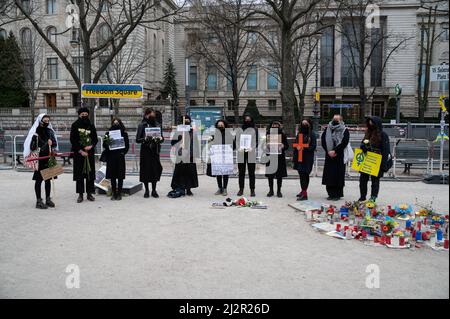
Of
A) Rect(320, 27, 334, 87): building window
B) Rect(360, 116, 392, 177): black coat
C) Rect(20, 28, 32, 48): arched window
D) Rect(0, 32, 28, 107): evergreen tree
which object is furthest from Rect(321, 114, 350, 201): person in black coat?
Rect(320, 27, 334, 87): building window

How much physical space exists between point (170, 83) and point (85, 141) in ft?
172

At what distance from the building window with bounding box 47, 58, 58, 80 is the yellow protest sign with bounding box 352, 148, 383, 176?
179ft

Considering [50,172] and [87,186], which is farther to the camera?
[87,186]

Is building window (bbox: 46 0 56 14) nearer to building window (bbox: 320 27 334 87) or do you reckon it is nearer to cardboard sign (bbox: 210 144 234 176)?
building window (bbox: 320 27 334 87)

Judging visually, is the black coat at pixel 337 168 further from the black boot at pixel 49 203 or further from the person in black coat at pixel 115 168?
the black boot at pixel 49 203

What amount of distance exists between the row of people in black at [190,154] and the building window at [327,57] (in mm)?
44025

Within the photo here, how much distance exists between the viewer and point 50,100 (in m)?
59.4

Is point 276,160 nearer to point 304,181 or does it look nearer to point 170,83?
point 304,181

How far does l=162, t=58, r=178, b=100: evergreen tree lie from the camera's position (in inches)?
2426

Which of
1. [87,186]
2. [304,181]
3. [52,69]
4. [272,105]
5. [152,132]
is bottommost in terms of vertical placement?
[87,186]

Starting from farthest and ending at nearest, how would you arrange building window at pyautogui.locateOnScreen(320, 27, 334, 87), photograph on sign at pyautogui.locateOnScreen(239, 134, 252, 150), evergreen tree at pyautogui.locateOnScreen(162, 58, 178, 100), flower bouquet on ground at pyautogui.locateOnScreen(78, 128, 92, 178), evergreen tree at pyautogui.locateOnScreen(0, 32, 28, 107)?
evergreen tree at pyautogui.locateOnScreen(162, 58, 178, 100) → building window at pyautogui.locateOnScreen(320, 27, 334, 87) → evergreen tree at pyautogui.locateOnScreen(0, 32, 28, 107) → photograph on sign at pyautogui.locateOnScreen(239, 134, 252, 150) → flower bouquet on ground at pyautogui.locateOnScreen(78, 128, 92, 178)

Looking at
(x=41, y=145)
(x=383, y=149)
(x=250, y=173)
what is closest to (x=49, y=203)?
(x=41, y=145)

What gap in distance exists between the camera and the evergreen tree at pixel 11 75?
48.3 metres

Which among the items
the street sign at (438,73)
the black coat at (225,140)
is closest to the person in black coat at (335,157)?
the black coat at (225,140)
